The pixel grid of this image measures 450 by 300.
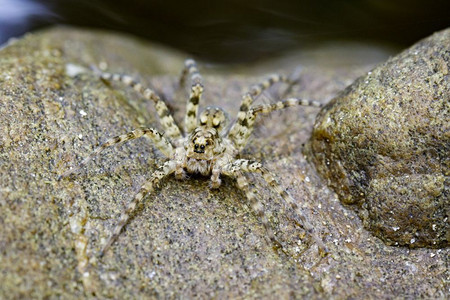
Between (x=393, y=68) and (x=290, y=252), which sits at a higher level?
(x=393, y=68)

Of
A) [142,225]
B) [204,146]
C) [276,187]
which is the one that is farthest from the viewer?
[204,146]

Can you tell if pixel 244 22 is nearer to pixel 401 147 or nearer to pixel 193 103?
pixel 193 103

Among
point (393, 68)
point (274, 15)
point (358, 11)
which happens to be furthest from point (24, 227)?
point (358, 11)

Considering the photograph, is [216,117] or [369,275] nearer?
[369,275]

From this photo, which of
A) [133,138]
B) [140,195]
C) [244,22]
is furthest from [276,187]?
[244,22]

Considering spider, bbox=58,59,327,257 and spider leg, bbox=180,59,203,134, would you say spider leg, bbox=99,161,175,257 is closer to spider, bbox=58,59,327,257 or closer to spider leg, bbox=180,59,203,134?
spider, bbox=58,59,327,257

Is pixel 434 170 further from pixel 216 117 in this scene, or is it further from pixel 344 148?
pixel 216 117

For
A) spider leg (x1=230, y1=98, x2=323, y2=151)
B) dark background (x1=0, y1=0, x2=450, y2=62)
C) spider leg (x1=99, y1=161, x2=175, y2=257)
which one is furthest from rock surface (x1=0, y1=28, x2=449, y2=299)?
dark background (x1=0, y1=0, x2=450, y2=62)
